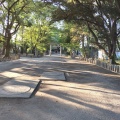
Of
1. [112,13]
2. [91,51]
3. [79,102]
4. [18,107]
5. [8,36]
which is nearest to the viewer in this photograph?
[18,107]

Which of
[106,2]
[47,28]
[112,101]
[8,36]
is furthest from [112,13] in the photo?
[47,28]

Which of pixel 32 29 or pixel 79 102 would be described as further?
pixel 32 29

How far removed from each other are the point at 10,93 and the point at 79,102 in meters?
2.40

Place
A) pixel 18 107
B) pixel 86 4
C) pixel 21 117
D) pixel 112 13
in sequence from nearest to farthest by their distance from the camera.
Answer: pixel 21 117 → pixel 18 107 → pixel 112 13 → pixel 86 4

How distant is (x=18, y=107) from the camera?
675 centimetres

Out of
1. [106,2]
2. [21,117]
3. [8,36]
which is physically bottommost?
[21,117]

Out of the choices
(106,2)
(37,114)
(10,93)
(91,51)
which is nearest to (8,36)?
(91,51)

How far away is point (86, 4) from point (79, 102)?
17275 mm

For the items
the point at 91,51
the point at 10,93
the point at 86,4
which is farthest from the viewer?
the point at 91,51

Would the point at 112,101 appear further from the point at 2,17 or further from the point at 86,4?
the point at 2,17

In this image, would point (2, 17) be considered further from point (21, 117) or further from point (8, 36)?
point (21, 117)

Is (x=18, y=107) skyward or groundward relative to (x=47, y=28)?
groundward

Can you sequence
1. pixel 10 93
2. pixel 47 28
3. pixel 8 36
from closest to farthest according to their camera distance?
pixel 10 93 < pixel 8 36 < pixel 47 28

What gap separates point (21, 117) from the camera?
5816mm
